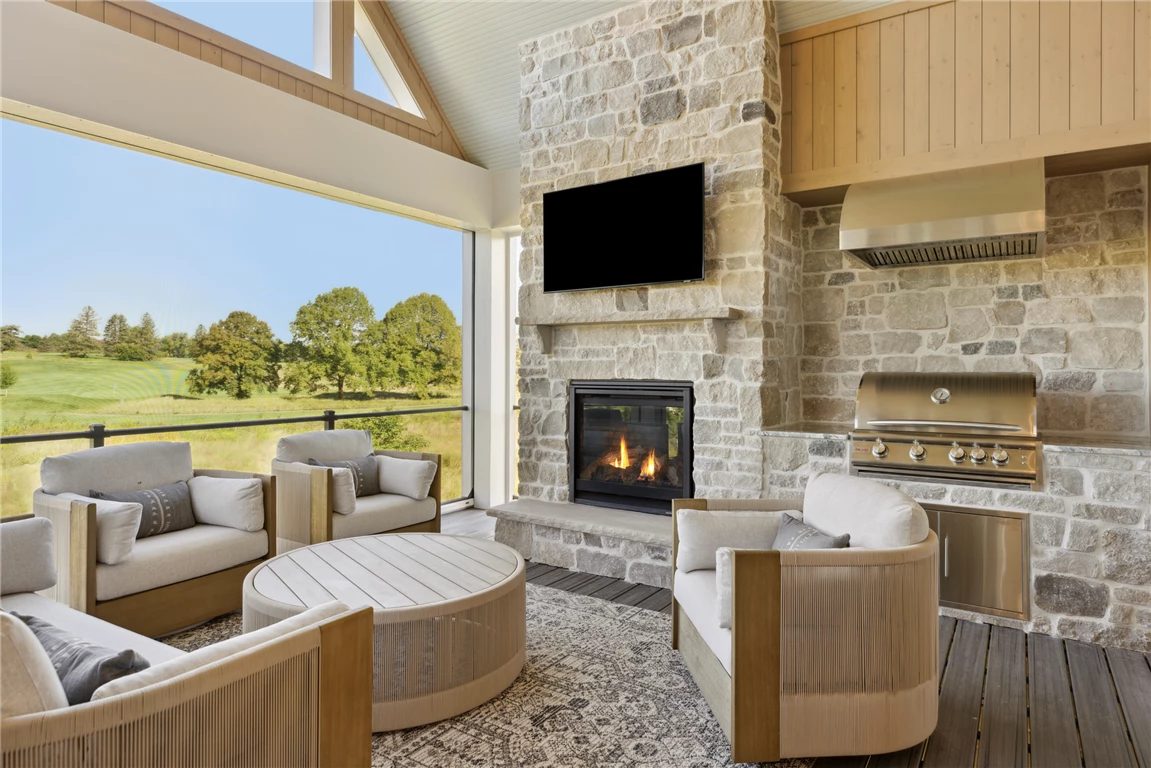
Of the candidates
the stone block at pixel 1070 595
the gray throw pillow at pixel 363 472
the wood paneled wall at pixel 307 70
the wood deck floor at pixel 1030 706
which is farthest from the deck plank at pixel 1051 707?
the wood paneled wall at pixel 307 70

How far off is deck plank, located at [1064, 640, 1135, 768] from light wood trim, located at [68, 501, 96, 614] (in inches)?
144

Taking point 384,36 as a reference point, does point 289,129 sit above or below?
below

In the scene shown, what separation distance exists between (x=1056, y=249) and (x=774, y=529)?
254cm

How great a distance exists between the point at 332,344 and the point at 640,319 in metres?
2.67

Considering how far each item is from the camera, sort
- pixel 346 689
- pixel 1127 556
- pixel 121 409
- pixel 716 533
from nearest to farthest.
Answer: pixel 346 689 < pixel 716 533 < pixel 1127 556 < pixel 121 409

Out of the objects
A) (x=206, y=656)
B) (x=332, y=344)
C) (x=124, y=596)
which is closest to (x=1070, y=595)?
(x=206, y=656)

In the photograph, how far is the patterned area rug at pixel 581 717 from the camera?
7.16ft

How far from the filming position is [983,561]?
134 inches

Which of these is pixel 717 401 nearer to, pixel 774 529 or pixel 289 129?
pixel 774 529

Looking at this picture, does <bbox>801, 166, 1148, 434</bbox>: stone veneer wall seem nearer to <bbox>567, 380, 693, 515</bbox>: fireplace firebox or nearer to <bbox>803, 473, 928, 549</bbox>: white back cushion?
<bbox>567, 380, 693, 515</bbox>: fireplace firebox

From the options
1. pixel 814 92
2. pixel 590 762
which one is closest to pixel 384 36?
pixel 814 92

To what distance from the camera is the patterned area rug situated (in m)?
2.18

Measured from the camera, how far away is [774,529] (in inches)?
109

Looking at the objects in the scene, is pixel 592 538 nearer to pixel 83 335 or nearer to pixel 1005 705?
pixel 1005 705
